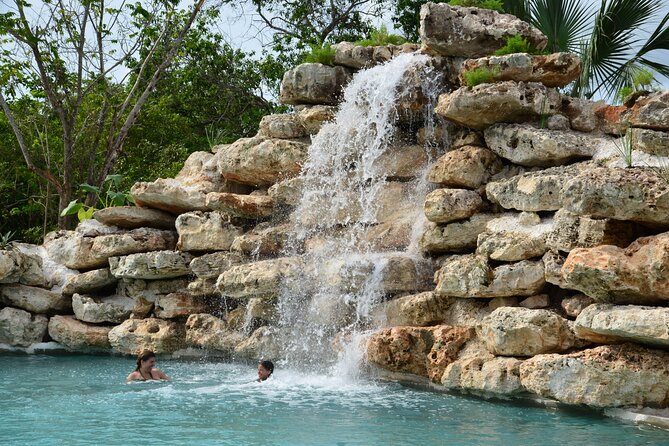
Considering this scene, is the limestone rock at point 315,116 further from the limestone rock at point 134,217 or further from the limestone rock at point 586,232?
the limestone rock at point 586,232

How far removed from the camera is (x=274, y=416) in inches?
360

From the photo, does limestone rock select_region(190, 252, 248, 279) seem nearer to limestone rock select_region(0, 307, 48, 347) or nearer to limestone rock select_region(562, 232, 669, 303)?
limestone rock select_region(0, 307, 48, 347)

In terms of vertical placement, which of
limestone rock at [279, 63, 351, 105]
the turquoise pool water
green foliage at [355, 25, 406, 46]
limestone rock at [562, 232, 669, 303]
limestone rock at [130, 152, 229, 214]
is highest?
green foliage at [355, 25, 406, 46]

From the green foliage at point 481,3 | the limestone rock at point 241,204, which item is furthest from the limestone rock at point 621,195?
the limestone rock at point 241,204

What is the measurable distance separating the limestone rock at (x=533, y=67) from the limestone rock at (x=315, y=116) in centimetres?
288

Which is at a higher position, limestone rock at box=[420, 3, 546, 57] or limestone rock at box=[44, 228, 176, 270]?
limestone rock at box=[420, 3, 546, 57]

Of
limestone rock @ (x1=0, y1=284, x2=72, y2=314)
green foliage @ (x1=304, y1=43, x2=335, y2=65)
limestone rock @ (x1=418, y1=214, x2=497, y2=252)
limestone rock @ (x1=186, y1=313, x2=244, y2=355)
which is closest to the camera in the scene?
limestone rock @ (x1=418, y1=214, x2=497, y2=252)

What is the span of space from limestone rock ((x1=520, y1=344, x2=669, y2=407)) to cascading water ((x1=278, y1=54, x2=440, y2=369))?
3424 mm

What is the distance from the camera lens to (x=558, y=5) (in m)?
15.0

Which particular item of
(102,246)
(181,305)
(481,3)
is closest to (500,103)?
(481,3)

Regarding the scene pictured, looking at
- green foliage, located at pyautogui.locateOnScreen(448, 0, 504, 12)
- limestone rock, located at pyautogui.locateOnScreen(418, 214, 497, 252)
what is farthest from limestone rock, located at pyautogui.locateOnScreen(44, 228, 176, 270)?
green foliage, located at pyautogui.locateOnScreen(448, 0, 504, 12)

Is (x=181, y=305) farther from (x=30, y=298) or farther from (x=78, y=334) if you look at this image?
(x=30, y=298)

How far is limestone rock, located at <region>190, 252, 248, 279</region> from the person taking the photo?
1434cm

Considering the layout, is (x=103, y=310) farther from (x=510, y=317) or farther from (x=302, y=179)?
(x=510, y=317)
